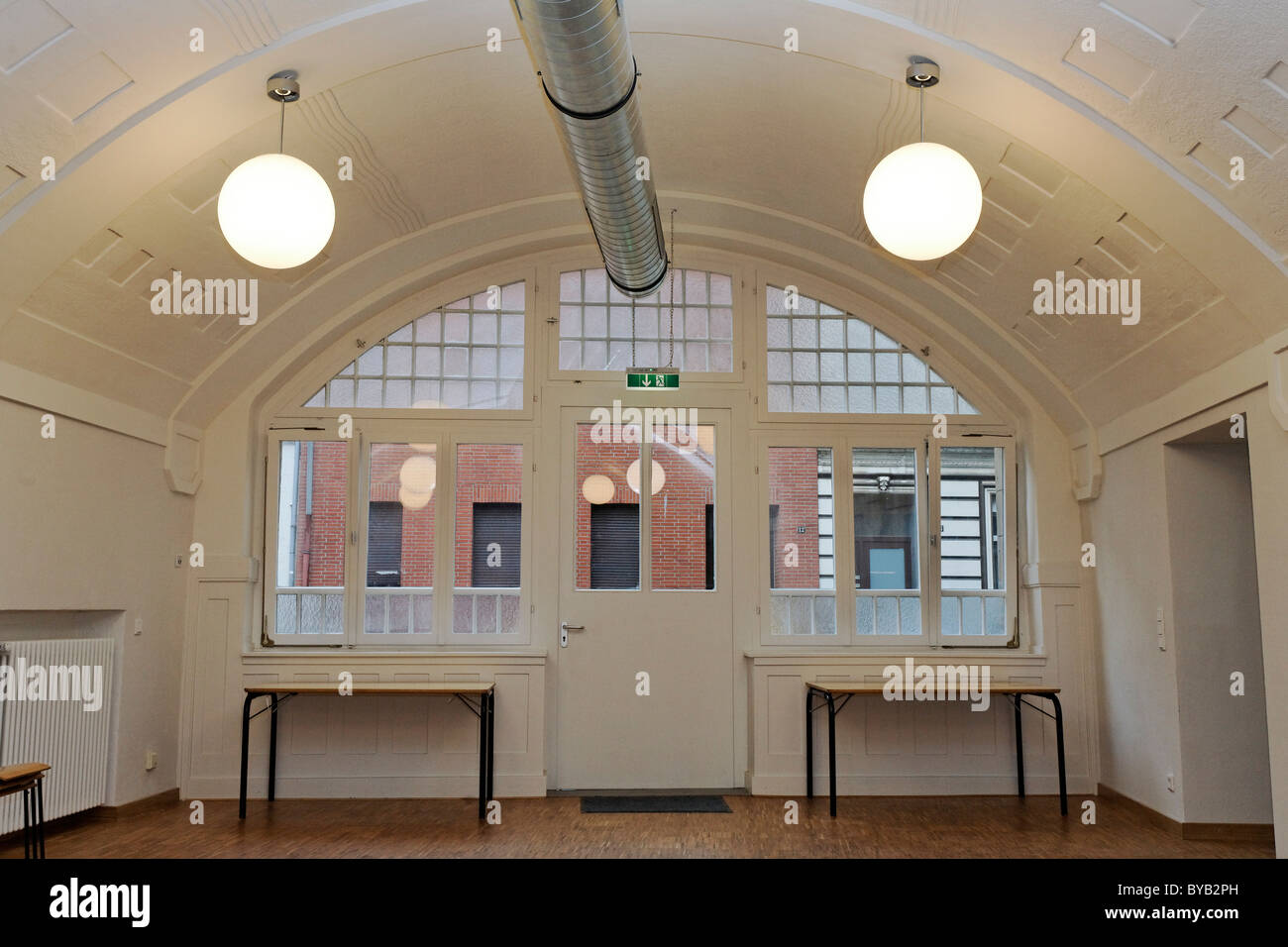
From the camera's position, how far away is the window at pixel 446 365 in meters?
7.57

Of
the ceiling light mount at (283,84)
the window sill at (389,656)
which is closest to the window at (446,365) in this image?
the window sill at (389,656)

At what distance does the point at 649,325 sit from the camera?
7754 mm

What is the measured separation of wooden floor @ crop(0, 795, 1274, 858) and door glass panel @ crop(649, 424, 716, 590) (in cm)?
157

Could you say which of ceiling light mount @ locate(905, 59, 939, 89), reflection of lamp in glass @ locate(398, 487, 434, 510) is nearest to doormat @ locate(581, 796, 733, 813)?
reflection of lamp in glass @ locate(398, 487, 434, 510)

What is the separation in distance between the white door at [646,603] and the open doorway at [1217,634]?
282cm

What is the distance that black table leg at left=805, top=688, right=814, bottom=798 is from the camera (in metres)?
6.96

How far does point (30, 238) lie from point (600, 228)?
8.82ft

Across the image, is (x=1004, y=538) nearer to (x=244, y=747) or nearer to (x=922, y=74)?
(x=922, y=74)

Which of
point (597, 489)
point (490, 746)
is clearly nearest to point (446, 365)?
point (597, 489)

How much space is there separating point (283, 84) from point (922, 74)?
280 cm

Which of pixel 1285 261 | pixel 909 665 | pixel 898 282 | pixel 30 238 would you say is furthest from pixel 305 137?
pixel 909 665

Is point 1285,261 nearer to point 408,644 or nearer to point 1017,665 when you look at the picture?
point 1017,665

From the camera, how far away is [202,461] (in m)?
7.26

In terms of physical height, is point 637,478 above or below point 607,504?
above
